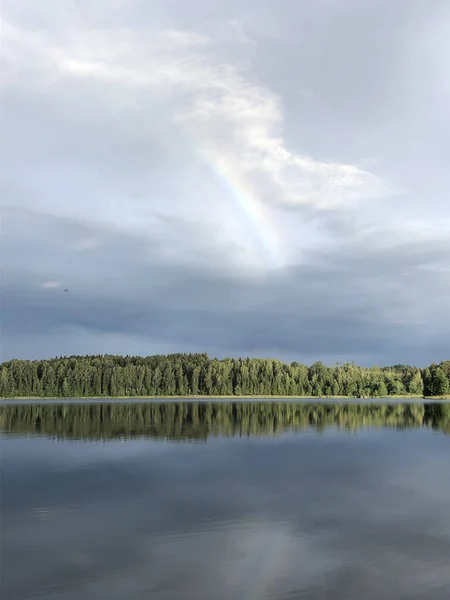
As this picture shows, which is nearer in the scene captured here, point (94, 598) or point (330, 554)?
point (94, 598)

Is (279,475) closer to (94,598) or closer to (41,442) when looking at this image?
(94,598)

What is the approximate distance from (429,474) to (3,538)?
30019 millimetres

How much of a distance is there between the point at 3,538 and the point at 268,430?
2128 inches

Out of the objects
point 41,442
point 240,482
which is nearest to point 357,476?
point 240,482

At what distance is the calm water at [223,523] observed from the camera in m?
18.1

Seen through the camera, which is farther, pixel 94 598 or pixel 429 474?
pixel 429 474

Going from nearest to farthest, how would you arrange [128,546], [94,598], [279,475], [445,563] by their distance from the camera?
[94,598]
[445,563]
[128,546]
[279,475]

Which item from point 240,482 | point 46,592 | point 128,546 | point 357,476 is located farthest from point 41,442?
point 46,592

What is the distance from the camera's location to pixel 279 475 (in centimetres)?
3856

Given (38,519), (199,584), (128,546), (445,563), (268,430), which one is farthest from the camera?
(268,430)

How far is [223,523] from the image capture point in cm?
2550

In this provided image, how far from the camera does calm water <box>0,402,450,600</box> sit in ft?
59.5

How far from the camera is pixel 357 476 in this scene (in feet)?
127

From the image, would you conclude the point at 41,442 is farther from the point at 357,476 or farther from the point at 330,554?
the point at 330,554
